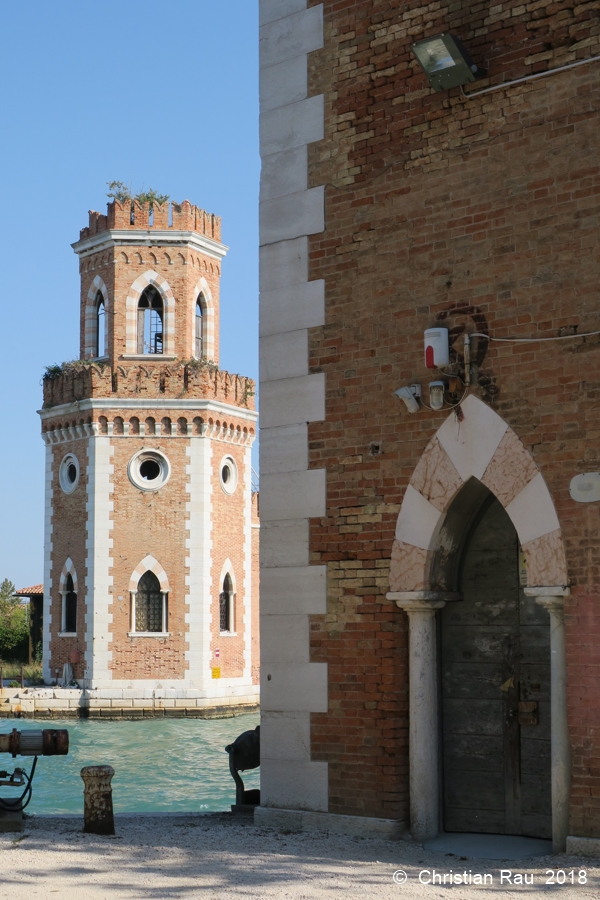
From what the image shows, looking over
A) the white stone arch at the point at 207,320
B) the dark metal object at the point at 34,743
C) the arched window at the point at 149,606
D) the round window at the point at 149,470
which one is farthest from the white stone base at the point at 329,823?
the white stone arch at the point at 207,320

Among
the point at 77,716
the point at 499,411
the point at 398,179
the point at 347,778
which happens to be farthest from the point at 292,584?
the point at 77,716

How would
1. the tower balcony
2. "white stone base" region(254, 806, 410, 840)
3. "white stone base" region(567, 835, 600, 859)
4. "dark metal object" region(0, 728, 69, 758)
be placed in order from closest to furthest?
"white stone base" region(567, 835, 600, 859) < "white stone base" region(254, 806, 410, 840) < "dark metal object" region(0, 728, 69, 758) < the tower balcony

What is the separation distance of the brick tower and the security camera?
93.7 ft

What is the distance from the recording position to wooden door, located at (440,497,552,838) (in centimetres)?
753

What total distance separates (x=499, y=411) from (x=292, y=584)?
2.14m

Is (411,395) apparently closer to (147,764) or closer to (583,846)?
(583,846)

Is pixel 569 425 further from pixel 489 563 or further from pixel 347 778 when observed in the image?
pixel 347 778

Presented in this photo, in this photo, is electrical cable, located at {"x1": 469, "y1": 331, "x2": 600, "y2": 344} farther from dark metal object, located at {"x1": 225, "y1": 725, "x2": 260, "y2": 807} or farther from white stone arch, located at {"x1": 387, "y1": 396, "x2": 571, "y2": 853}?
dark metal object, located at {"x1": 225, "y1": 725, "x2": 260, "y2": 807}

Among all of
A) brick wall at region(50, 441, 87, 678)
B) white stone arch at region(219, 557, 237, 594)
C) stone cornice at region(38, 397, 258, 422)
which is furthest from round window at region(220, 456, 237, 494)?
brick wall at region(50, 441, 87, 678)

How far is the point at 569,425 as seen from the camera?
7.00 meters

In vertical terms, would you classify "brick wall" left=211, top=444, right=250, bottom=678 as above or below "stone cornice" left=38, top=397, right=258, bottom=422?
below

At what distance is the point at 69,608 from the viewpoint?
121 ft

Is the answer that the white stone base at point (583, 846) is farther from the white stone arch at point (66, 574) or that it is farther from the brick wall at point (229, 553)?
the white stone arch at point (66, 574)

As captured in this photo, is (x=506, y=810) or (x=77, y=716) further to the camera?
(x=77, y=716)
